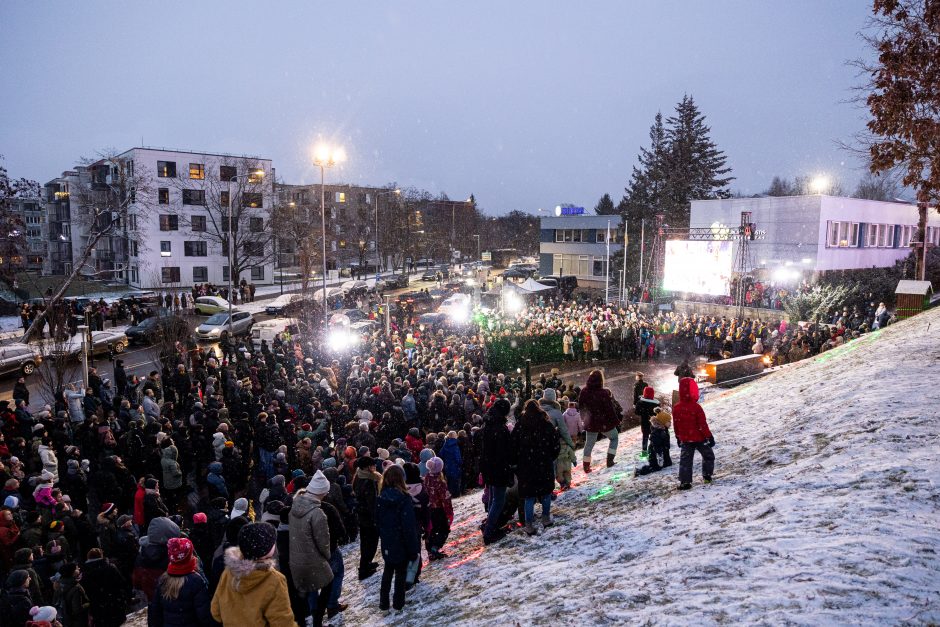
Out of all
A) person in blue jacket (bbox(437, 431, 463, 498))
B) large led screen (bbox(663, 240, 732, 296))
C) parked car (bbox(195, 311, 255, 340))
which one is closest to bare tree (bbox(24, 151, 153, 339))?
parked car (bbox(195, 311, 255, 340))

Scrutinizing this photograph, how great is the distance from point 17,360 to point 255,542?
2351 centimetres

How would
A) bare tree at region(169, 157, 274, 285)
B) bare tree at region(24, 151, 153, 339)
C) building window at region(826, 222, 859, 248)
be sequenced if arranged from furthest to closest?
bare tree at region(169, 157, 274, 285), bare tree at region(24, 151, 153, 339), building window at region(826, 222, 859, 248)

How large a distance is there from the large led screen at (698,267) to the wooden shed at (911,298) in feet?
36.6

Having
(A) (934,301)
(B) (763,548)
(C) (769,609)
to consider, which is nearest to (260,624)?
(C) (769,609)

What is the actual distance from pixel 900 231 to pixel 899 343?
33.4m

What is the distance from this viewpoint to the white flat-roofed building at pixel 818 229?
107 ft

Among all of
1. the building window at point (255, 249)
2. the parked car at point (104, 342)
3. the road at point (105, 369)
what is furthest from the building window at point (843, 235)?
the building window at point (255, 249)

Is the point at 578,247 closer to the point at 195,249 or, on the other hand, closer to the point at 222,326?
the point at 195,249

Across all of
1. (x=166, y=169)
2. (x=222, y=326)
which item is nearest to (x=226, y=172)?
(x=166, y=169)

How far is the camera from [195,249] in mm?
53688

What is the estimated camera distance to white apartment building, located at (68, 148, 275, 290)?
4981cm

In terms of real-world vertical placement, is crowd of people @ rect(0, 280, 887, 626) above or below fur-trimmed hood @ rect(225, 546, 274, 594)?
below

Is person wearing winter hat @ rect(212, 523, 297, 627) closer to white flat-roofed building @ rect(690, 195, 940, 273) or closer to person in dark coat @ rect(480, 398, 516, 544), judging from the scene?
person in dark coat @ rect(480, 398, 516, 544)

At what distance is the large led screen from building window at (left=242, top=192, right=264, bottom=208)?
3269 centimetres
